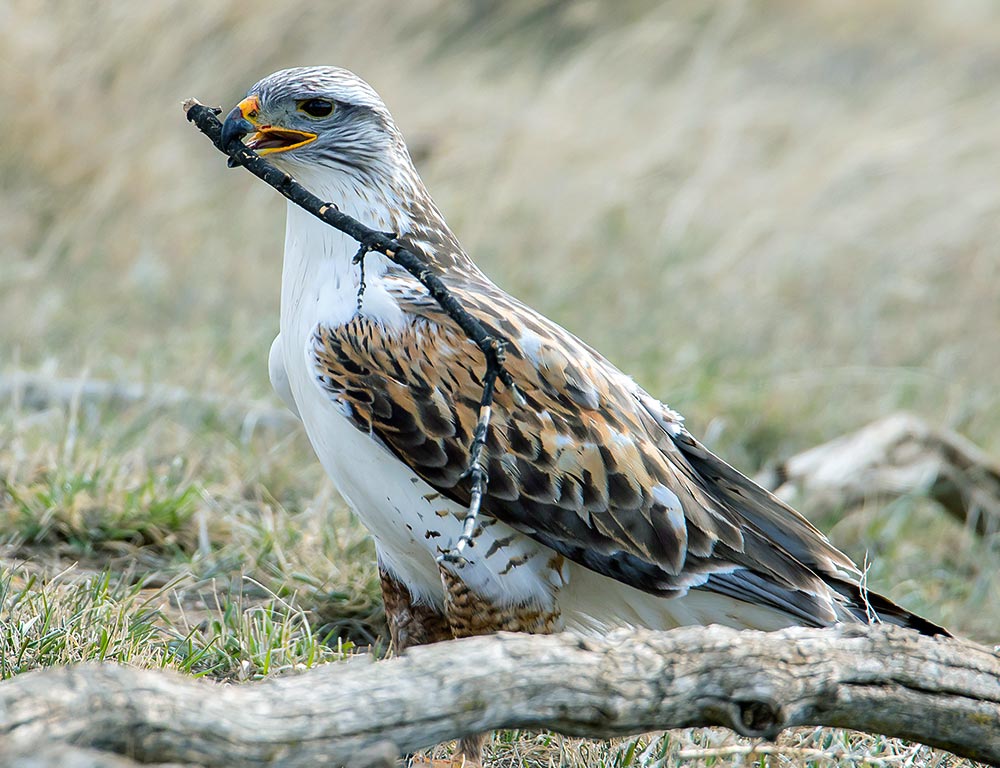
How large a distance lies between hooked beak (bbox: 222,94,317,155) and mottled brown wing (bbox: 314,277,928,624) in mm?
463

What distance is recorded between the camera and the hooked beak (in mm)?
3021

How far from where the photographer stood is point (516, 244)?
23.9 ft

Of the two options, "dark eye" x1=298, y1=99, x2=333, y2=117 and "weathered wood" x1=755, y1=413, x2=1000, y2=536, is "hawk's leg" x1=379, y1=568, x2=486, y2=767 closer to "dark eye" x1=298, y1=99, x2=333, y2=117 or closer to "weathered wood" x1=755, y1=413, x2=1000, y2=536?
"dark eye" x1=298, y1=99, x2=333, y2=117

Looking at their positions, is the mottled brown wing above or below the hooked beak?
below

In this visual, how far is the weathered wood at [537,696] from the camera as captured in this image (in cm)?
167

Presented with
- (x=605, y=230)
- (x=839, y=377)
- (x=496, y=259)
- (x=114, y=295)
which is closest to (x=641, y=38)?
(x=605, y=230)

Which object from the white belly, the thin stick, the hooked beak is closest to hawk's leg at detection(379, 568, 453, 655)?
the white belly

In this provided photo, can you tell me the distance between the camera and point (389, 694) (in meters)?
1.83

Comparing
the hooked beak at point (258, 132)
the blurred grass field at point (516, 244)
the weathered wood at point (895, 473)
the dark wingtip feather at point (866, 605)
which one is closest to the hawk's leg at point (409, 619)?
the blurred grass field at point (516, 244)

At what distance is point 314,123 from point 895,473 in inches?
105

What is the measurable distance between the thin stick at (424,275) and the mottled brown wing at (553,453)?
0.13 m

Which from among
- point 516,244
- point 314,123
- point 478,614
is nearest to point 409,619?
point 478,614

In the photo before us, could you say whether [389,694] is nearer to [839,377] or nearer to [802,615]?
[802,615]

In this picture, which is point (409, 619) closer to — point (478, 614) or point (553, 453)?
point (478, 614)
